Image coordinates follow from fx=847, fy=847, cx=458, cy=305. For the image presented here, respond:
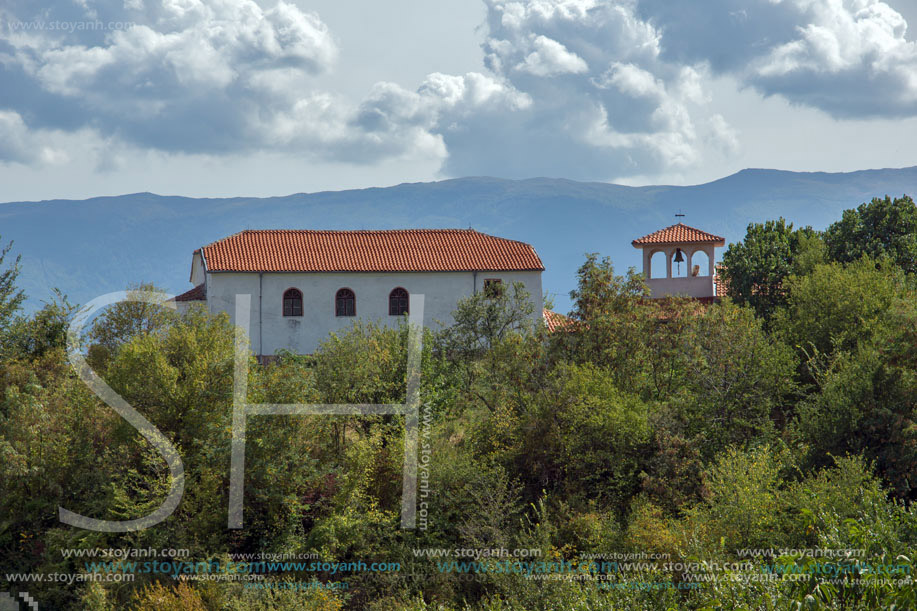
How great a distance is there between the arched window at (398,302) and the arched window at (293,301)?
4.44 m

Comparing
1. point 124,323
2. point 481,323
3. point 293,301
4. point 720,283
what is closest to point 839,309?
point 720,283

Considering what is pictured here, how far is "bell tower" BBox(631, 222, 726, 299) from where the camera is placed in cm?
4219

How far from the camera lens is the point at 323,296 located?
4191 cm

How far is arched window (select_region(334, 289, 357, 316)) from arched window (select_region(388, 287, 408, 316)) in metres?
1.79

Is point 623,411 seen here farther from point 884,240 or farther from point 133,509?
A: point 884,240

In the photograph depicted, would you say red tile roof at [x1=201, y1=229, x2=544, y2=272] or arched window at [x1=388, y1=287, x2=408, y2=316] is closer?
red tile roof at [x1=201, y1=229, x2=544, y2=272]

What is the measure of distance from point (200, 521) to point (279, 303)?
19.7 m

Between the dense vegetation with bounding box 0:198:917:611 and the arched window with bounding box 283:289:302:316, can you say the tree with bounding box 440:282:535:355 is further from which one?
the arched window with bounding box 283:289:302:316


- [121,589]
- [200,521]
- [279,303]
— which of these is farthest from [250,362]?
[279,303]

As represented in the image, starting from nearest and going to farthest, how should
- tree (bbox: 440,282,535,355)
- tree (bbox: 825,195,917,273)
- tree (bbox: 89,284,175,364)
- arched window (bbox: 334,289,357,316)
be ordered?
tree (bbox: 89,284,175,364) → tree (bbox: 440,282,535,355) → tree (bbox: 825,195,917,273) → arched window (bbox: 334,289,357,316)

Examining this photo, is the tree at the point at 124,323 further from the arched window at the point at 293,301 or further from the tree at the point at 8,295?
the arched window at the point at 293,301
